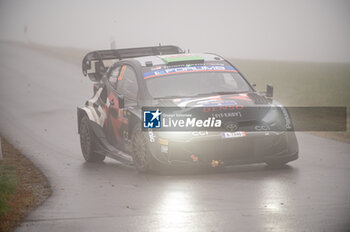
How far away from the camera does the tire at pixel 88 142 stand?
1217 cm

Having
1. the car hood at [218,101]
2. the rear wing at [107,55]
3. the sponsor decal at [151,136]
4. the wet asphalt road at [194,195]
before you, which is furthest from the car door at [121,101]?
the rear wing at [107,55]

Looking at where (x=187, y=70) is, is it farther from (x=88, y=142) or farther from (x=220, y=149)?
(x=88, y=142)

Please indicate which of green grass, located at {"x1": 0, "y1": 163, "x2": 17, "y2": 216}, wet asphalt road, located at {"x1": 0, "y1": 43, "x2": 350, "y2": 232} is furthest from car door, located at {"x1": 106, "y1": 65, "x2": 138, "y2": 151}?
green grass, located at {"x1": 0, "y1": 163, "x2": 17, "y2": 216}

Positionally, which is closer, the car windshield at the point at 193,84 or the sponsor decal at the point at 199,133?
the sponsor decal at the point at 199,133

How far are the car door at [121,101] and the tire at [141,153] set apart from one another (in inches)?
14.6

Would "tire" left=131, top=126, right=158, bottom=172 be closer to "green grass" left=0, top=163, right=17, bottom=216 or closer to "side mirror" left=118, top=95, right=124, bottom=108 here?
"side mirror" left=118, top=95, right=124, bottom=108

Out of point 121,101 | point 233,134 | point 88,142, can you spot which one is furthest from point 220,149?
point 88,142

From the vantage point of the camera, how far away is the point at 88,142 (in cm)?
1229

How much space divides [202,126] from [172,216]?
229 cm

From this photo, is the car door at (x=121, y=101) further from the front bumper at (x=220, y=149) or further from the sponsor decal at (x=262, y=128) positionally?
the sponsor decal at (x=262, y=128)

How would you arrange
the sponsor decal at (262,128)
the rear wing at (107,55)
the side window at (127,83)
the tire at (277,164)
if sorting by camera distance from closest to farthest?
the sponsor decal at (262,128) → the tire at (277,164) → the side window at (127,83) → the rear wing at (107,55)

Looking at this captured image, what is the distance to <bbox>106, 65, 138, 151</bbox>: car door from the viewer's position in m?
11.1

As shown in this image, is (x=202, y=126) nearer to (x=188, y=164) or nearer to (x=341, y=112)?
(x=188, y=164)

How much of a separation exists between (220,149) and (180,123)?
0.64 metres
